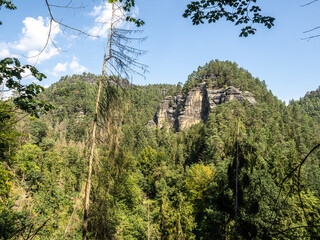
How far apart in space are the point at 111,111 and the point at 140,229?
1458 centimetres

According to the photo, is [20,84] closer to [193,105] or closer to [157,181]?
[157,181]

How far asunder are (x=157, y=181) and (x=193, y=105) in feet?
158

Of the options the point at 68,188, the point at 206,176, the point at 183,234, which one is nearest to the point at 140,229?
the point at 183,234

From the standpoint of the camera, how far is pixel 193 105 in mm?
73812

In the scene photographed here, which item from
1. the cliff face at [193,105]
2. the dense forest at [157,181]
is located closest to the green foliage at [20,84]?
the dense forest at [157,181]

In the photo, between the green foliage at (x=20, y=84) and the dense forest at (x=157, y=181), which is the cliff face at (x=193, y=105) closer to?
the dense forest at (x=157, y=181)

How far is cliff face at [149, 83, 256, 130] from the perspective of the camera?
59019 mm

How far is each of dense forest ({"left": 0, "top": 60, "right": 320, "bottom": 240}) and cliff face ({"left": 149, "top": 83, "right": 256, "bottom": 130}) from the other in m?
5.24

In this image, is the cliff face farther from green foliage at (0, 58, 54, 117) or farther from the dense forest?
green foliage at (0, 58, 54, 117)

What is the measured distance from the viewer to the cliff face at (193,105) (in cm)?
5902

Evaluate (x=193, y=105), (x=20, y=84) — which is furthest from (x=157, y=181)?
(x=193, y=105)

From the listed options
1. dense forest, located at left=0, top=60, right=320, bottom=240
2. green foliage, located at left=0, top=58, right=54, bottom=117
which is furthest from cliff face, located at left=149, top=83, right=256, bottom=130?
green foliage, located at left=0, top=58, right=54, bottom=117

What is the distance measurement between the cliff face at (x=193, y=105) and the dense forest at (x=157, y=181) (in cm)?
524

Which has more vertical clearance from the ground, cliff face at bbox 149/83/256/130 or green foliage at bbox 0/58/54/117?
cliff face at bbox 149/83/256/130
